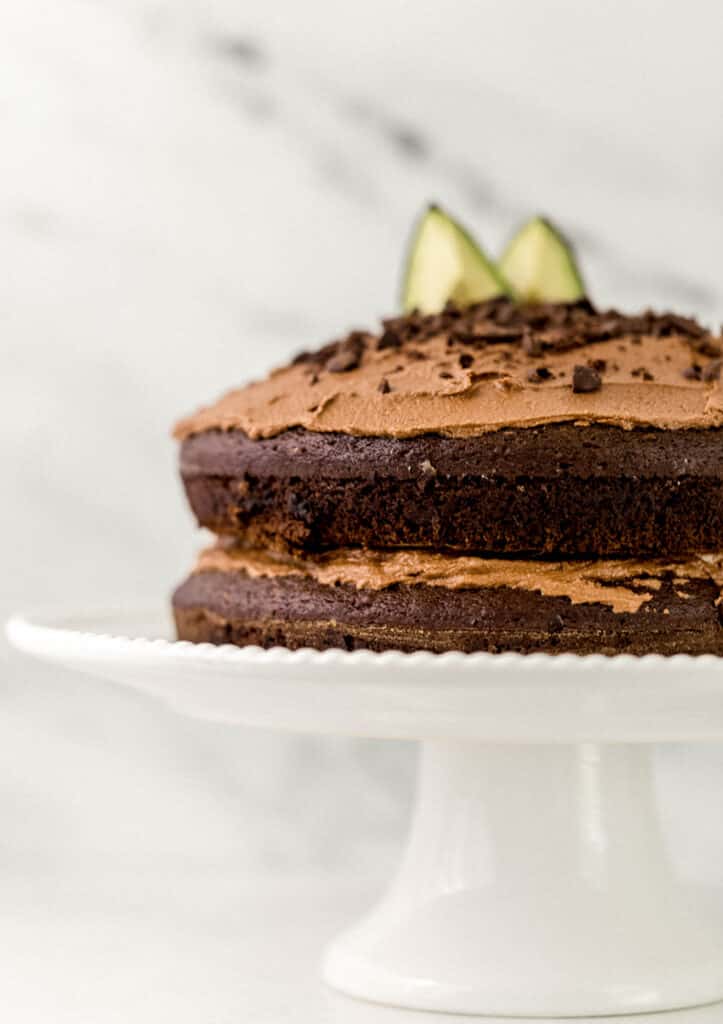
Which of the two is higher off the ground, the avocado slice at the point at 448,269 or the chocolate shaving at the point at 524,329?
the avocado slice at the point at 448,269

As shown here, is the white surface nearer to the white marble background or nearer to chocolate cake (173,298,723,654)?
chocolate cake (173,298,723,654)

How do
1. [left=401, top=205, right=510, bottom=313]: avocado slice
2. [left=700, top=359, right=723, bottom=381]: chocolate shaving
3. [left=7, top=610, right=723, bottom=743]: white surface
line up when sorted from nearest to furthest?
[left=7, top=610, right=723, bottom=743]: white surface, [left=700, top=359, right=723, bottom=381]: chocolate shaving, [left=401, top=205, right=510, bottom=313]: avocado slice

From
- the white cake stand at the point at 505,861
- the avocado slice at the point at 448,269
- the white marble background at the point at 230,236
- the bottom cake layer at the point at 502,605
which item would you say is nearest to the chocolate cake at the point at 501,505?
the bottom cake layer at the point at 502,605

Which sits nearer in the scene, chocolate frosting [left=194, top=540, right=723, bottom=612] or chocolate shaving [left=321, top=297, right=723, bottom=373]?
chocolate frosting [left=194, top=540, right=723, bottom=612]

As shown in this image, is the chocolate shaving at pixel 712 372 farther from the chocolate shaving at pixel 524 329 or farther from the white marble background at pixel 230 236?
the white marble background at pixel 230 236

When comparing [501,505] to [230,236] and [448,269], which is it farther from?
[230,236]

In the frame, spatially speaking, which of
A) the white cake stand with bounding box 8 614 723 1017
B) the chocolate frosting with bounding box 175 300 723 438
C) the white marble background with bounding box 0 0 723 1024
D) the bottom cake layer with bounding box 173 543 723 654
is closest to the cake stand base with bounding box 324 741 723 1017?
the white cake stand with bounding box 8 614 723 1017

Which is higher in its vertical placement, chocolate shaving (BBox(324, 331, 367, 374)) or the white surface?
chocolate shaving (BBox(324, 331, 367, 374))

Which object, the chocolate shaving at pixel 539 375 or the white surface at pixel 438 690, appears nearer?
the white surface at pixel 438 690
